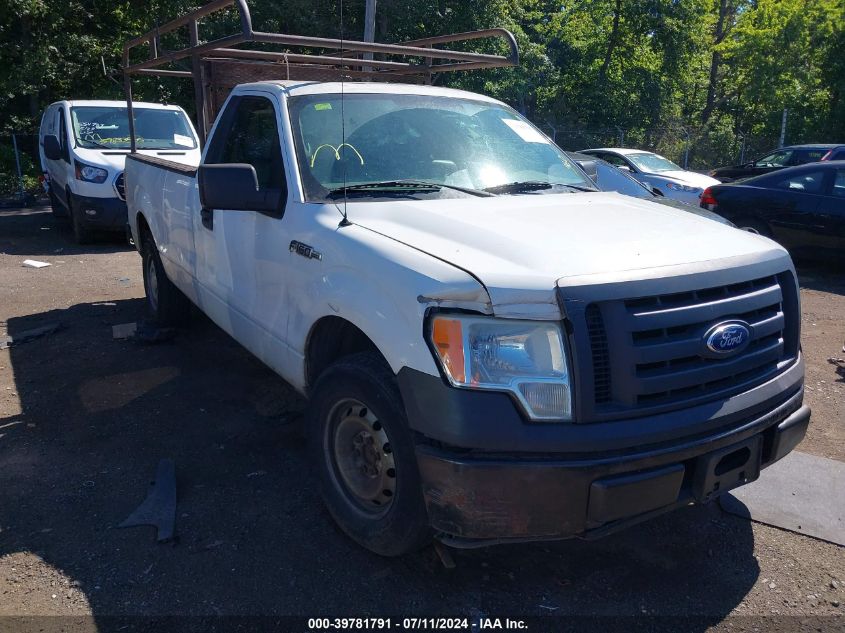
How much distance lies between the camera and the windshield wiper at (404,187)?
11.9 feet

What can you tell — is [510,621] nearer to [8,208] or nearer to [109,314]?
[109,314]

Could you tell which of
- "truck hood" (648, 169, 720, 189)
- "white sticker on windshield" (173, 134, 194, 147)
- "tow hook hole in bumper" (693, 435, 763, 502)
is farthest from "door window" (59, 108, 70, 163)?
"tow hook hole in bumper" (693, 435, 763, 502)

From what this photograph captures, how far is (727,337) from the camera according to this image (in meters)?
2.75

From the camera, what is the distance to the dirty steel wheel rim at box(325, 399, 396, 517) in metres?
3.03

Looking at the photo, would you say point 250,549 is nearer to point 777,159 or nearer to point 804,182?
point 804,182

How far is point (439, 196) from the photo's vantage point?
11.8ft

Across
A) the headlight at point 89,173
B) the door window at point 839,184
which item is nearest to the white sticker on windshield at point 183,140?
the headlight at point 89,173

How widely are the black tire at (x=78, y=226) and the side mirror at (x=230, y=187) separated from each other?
329 inches

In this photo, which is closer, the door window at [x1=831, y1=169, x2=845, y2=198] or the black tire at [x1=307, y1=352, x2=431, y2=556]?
the black tire at [x1=307, y1=352, x2=431, y2=556]

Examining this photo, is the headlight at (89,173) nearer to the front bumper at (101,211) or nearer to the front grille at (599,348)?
the front bumper at (101,211)

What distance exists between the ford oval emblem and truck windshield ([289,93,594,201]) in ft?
4.77

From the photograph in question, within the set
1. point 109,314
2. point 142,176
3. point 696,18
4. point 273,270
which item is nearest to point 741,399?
point 273,270

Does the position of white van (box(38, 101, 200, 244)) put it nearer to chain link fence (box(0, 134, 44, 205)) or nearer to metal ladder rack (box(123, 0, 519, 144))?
metal ladder rack (box(123, 0, 519, 144))

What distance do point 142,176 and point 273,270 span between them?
10.7 feet
